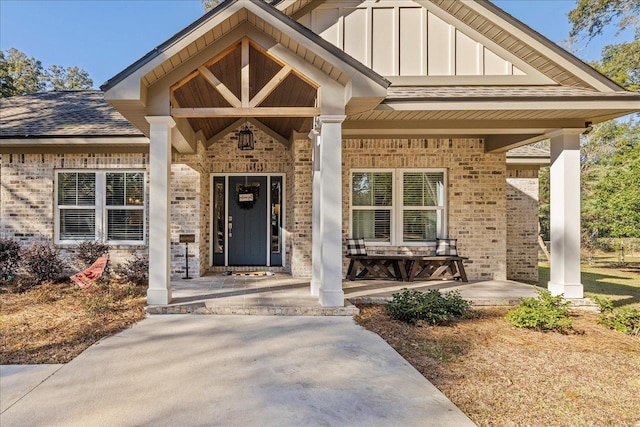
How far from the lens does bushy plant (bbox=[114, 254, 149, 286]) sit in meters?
7.32

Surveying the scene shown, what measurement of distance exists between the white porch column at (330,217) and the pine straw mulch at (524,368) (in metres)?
0.60

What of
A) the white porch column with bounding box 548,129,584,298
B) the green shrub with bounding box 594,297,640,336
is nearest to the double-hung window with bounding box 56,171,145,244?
the white porch column with bounding box 548,129,584,298

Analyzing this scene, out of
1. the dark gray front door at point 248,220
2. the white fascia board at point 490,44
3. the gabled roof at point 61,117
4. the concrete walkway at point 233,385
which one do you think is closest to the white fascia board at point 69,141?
the gabled roof at point 61,117

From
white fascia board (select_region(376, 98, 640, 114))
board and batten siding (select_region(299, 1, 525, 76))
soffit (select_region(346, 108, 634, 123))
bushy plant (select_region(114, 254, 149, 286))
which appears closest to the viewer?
white fascia board (select_region(376, 98, 640, 114))

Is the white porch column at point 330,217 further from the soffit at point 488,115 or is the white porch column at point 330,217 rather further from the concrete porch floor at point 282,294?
the soffit at point 488,115

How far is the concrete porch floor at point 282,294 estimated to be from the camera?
521 centimetres

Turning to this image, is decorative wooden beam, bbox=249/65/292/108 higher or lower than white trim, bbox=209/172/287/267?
higher

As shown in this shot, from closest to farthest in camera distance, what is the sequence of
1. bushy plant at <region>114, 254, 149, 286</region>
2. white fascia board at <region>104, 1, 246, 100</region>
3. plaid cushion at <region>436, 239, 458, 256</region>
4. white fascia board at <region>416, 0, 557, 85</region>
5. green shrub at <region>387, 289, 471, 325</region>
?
white fascia board at <region>104, 1, 246, 100</region> → green shrub at <region>387, 289, 471, 325</region> → white fascia board at <region>416, 0, 557, 85</region> → bushy plant at <region>114, 254, 149, 286</region> → plaid cushion at <region>436, 239, 458, 256</region>

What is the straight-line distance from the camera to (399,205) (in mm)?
8289

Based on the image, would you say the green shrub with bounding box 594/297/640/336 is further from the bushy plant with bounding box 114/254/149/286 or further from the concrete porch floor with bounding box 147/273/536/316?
the bushy plant with bounding box 114/254/149/286

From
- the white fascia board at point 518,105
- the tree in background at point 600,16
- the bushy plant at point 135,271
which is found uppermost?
the tree in background at point 600,16

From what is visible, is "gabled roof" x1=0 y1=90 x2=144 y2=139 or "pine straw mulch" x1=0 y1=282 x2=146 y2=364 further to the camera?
"gabled roof" x1=0 y1=90 x2=144 y2=139

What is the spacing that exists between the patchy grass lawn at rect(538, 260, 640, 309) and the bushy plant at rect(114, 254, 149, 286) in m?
8.69

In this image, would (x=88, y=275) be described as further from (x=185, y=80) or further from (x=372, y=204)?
(x=372, y=204)
